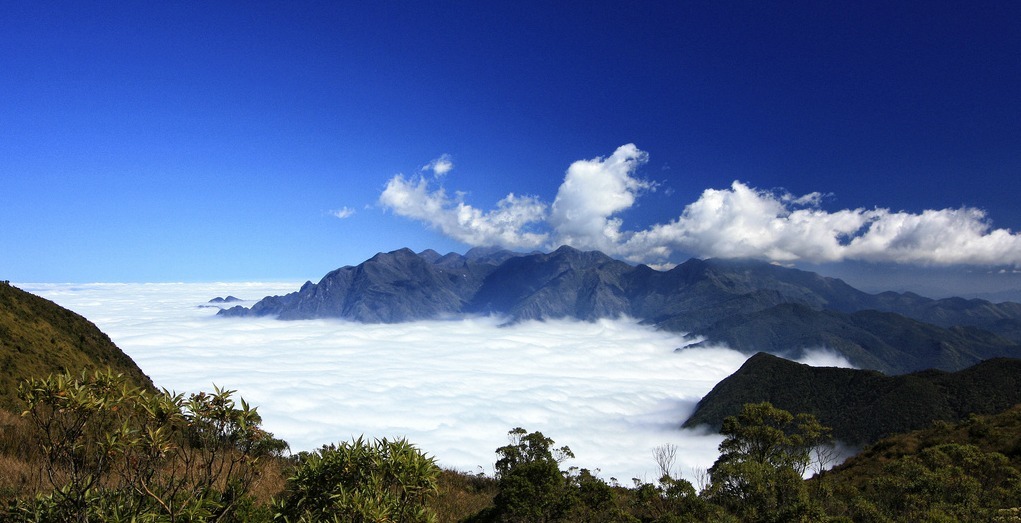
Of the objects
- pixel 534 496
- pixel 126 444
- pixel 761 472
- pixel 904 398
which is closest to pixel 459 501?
pixel 534 496

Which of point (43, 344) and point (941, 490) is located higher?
point (43, 344)

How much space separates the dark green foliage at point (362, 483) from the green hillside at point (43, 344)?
38.4 metres

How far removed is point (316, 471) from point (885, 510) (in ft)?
127

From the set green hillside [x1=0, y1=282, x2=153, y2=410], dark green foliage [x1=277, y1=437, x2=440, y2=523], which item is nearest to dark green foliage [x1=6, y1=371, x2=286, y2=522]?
dark green foliage [x1=277, y1=437, x2=440, y2=523]

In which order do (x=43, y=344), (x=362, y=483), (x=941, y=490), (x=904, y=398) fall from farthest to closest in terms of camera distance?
1. (x=904, y=398)
2. (x=43, y=344)
3. (x=941, y=490)
4. (x=362, y=483)

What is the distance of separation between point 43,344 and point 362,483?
66.7 metres

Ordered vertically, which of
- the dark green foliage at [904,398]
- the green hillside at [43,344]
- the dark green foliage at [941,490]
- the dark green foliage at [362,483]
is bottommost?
the dark green foliage at [904,398]

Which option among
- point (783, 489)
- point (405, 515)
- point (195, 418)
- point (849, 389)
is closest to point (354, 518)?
point (405, 515)

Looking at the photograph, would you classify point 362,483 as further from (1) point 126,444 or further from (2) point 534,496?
(2) point 534,496

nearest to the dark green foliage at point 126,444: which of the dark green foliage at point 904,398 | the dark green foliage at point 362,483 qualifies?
the dark green foliage at point 362,483

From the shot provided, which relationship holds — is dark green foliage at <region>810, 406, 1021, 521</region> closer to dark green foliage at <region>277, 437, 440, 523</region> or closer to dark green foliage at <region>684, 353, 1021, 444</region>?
dark green foliage at <region>277, 437, 440, 523</region>

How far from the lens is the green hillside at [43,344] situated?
41691 mm

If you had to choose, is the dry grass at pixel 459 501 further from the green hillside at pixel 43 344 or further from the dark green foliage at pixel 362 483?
the green hillside at pixel 43 344

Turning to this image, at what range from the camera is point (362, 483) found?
23.5 ft
